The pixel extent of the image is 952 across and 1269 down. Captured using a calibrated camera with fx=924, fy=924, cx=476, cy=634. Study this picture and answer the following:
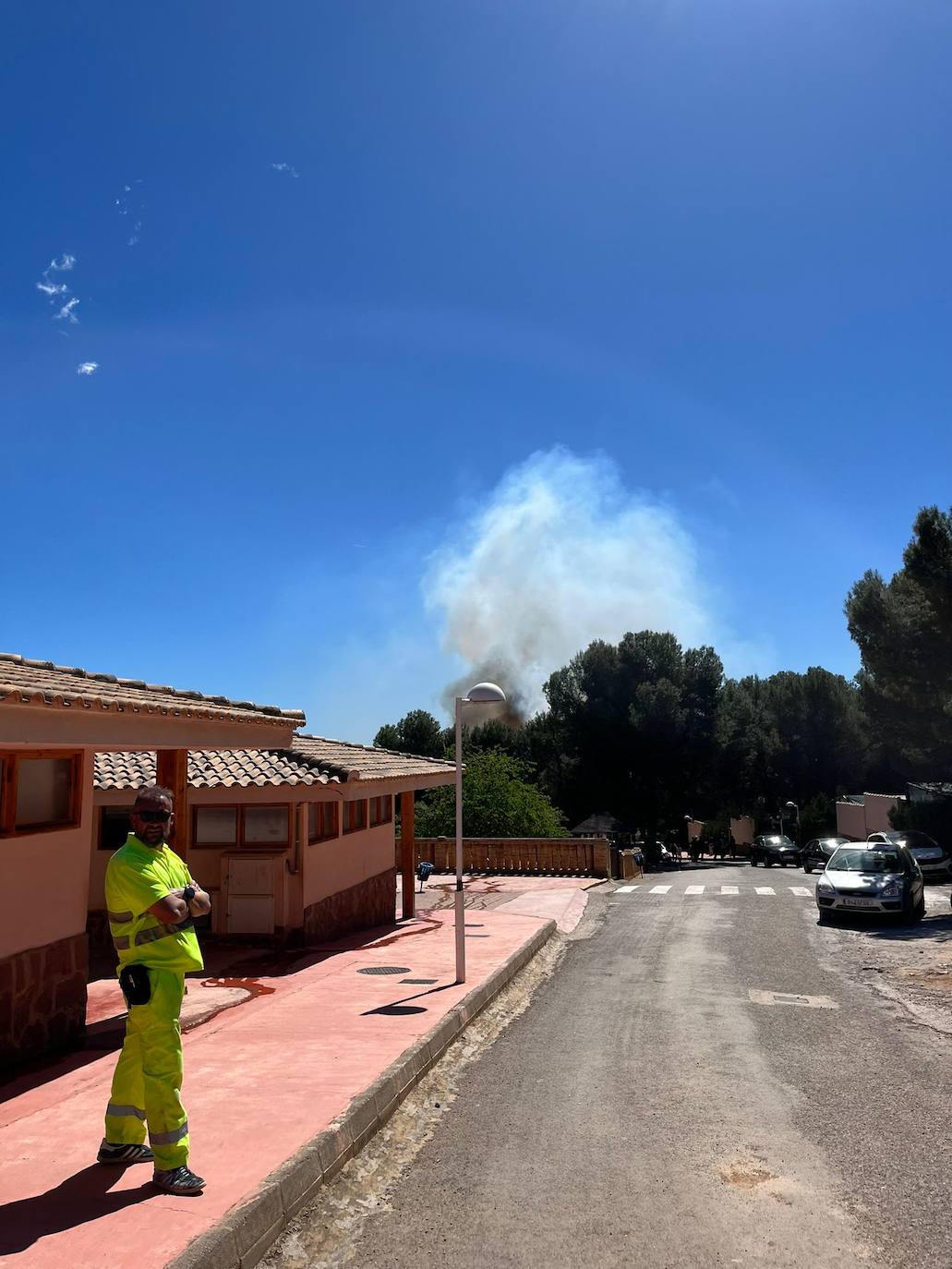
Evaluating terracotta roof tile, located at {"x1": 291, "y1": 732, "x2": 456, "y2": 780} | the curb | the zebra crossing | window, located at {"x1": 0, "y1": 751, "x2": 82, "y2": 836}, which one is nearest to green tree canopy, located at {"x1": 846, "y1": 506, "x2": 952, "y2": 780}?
the zebra crossing

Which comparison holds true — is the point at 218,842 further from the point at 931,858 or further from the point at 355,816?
the point at 931,858

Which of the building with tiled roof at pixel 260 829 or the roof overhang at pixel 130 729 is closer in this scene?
the roof overhang at pixel 130 729

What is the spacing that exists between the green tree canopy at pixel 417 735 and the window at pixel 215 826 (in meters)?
43.6

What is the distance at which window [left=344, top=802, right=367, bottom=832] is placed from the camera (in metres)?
14.9

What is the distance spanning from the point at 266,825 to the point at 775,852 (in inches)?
1240

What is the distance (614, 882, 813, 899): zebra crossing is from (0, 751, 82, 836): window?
17.6 meters

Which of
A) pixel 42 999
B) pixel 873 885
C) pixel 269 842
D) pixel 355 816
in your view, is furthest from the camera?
pixel 873 885

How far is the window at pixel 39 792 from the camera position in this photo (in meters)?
7.11

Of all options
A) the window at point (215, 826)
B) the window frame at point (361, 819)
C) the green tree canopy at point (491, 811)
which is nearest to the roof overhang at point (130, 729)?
the window at point (215, 826)

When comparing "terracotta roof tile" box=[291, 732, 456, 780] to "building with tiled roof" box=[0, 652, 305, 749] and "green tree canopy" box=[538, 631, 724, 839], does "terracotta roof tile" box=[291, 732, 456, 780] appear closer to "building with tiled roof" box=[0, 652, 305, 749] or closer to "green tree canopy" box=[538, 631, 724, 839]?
"building with tiled roof" box=[0, 652, 305, 749]

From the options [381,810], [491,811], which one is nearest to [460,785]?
[381,810]

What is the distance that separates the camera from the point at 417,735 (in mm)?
57188

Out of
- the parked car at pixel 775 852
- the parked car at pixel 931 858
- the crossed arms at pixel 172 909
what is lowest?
the parked car at pixel 775 852

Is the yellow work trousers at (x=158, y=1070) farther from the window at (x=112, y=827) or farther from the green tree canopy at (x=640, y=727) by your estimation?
the green tree canopy at (x=640, y=727)
